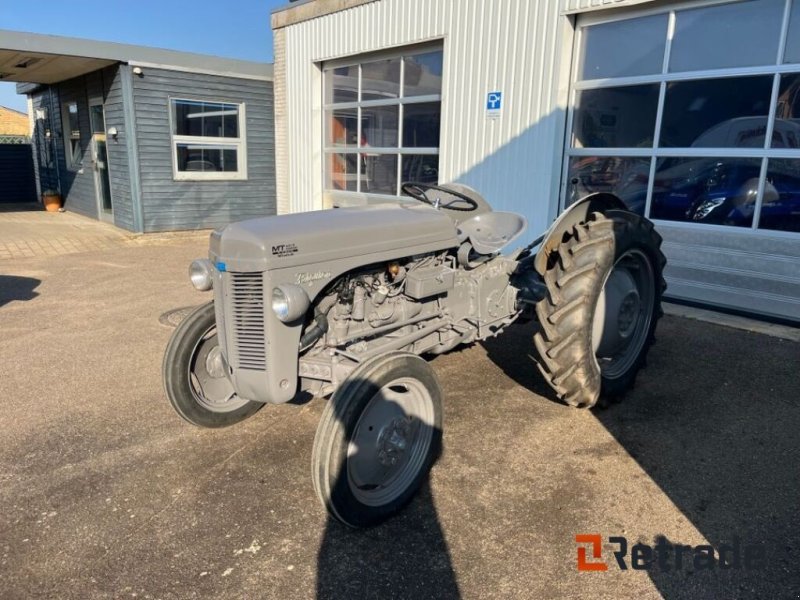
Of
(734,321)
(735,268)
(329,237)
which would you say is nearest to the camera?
(329,237)

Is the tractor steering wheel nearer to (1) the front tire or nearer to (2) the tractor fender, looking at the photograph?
(2) the tractor fender

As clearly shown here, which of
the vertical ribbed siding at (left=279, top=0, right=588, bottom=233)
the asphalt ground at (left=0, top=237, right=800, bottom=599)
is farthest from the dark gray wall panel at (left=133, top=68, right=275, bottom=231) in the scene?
the asphalt ground at (left=0, top=237, right=800, bottom=599)

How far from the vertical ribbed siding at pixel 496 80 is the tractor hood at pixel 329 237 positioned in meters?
3.79

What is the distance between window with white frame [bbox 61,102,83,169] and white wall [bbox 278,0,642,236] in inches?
280

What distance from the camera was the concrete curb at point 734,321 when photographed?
5.23 meters

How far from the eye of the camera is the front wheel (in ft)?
7.97

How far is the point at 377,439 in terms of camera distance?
2.70 metres

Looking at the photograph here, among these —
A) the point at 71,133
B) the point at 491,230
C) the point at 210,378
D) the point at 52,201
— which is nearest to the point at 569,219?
the point at 491,230

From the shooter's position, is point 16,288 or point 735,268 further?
point 16,288

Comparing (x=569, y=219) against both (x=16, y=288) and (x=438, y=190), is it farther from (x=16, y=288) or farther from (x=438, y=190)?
(x=16, y=288)

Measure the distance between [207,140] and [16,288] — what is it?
513cm

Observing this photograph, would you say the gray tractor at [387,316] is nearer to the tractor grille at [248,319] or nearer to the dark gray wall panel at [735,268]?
the tractor grille at [248,319]

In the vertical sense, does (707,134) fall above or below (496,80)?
below

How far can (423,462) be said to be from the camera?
9.33ft
